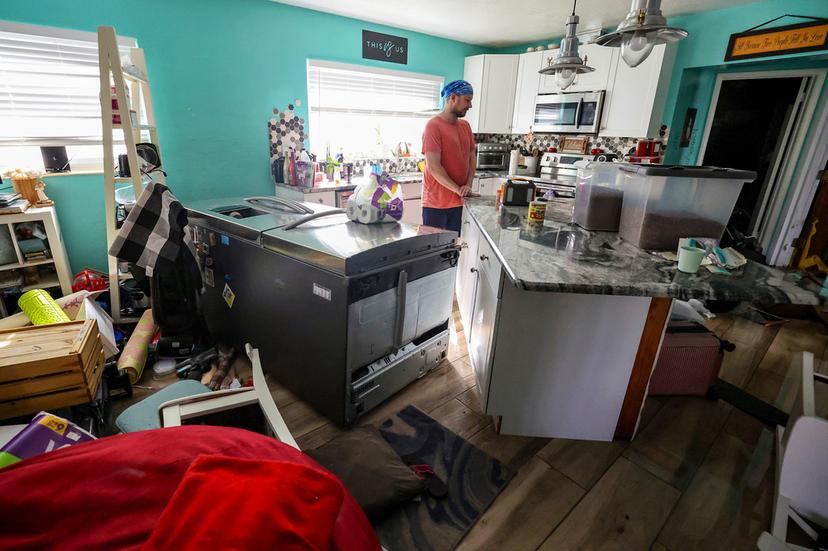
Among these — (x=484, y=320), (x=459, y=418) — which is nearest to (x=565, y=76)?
(x=484, y=320)

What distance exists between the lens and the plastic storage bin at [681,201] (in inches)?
58.0

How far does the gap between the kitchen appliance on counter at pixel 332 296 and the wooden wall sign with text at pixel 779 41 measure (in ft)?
10.8

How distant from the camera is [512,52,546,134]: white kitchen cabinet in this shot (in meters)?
4.53

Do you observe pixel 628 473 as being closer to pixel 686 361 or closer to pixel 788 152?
pixel 686 361

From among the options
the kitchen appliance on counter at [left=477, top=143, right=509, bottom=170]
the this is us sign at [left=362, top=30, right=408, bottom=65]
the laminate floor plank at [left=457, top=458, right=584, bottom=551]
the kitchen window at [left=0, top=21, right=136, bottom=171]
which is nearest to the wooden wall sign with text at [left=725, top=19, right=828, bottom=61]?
the kitchen appliance on counter at [left=477, top=143, right=509, bottom=170]

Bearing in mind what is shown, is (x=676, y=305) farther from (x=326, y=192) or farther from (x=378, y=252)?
(x=326, y=192)

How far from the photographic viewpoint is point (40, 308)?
88.7 inches

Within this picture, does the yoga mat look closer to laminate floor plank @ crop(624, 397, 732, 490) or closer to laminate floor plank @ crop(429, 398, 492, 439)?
laminate floor plank @ crop(429, 398, 492, 439)

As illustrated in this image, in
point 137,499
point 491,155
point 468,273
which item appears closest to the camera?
point 137,499

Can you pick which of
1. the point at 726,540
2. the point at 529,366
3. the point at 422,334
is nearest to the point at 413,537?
the point at 529,366

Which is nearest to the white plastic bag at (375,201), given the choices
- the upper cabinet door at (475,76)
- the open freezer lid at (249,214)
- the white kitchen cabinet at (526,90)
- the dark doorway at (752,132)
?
the open freezer lid at (249,214)

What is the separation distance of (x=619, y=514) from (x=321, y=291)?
56.4 inches

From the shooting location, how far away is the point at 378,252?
1.63 metres

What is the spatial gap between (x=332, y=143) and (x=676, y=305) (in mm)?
3465
